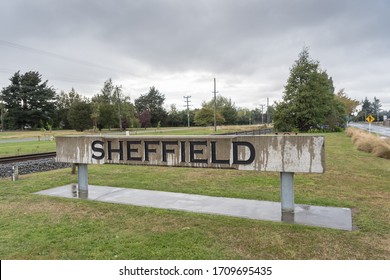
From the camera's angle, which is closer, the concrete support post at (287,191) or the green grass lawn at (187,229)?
the green grass lawn at (187,229)

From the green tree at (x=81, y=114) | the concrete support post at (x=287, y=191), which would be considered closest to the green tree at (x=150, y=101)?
the green tree at (x=81, y=114)

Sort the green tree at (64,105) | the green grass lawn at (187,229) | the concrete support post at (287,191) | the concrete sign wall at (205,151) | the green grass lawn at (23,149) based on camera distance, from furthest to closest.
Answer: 1. the green tree at (64,105)
2. the green grass lawn at (23,149)
3. the concrete support post at (287,191)
4. the concrete sign wall at (205,151)
5. the green grass lawn at (187,229)

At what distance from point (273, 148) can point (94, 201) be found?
14.0 feet

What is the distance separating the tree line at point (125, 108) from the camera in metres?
44.1

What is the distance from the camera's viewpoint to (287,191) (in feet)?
19.3

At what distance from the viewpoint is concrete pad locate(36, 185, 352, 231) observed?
5.62 metres

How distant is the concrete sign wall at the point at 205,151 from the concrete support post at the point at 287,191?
233 millimetres

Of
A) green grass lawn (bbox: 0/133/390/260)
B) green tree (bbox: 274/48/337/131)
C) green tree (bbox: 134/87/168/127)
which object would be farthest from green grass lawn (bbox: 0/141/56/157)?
green tree (bbox: 134/87/168/127)

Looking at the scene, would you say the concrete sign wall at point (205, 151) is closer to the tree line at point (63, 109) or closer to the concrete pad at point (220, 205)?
the concrete pad at point (220, 205)

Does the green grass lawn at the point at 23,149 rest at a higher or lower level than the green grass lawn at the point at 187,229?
higher
